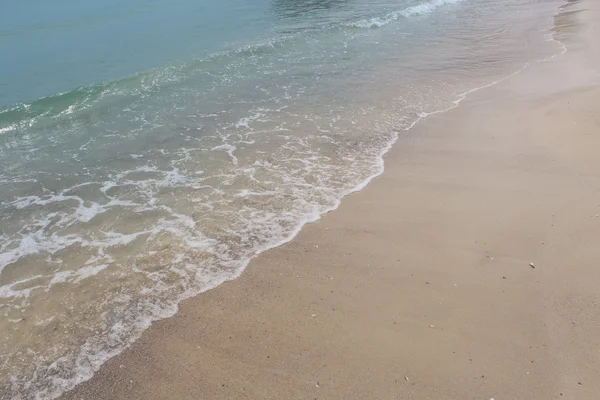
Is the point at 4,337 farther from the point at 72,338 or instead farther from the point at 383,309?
the point at 383,309

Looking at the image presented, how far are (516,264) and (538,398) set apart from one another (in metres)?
1.95

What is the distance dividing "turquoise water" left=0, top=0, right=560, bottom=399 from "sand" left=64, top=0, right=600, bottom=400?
61 cm

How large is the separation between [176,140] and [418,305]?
7.43m

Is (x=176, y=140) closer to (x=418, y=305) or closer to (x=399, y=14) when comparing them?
(x=418, y=305)

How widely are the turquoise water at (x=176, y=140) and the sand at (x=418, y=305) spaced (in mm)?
610

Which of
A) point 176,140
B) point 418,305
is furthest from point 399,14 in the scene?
point 418,305

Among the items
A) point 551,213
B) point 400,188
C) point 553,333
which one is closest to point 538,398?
point 553,333

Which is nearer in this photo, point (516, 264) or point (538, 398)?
point (538, 398)

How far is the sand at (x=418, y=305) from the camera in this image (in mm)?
4359

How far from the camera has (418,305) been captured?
204 inches

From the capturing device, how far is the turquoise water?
18.9 ft

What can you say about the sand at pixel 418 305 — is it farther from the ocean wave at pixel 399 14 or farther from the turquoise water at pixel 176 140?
the ocean wave at pixel 399 14

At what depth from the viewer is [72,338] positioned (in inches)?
203

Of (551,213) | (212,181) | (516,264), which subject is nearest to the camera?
(516,264)
